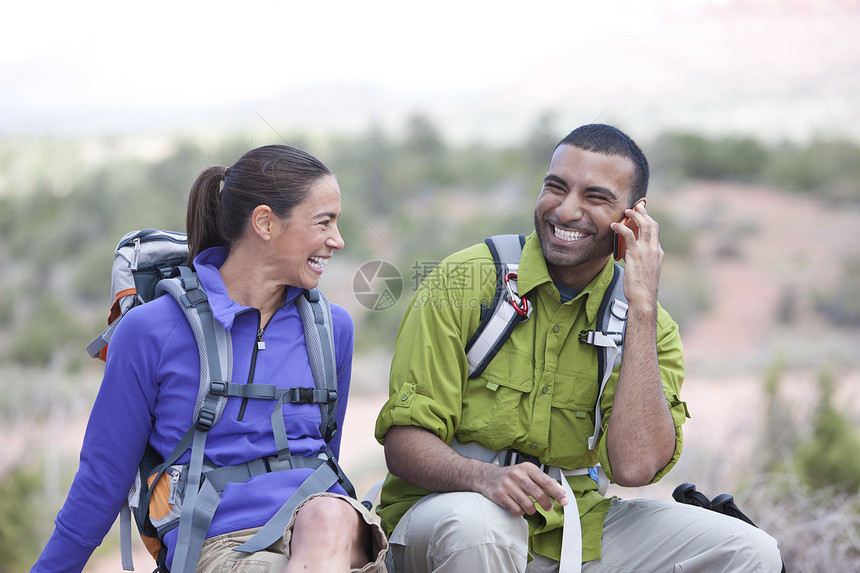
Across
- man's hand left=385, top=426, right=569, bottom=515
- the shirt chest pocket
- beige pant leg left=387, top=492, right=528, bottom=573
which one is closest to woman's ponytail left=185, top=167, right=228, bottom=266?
man's hand left=385, top=426, right=569, bottom=515

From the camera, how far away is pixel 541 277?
9.27ft

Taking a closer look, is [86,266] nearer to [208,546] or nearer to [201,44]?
[201,44]

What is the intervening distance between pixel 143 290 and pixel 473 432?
3.82 feet

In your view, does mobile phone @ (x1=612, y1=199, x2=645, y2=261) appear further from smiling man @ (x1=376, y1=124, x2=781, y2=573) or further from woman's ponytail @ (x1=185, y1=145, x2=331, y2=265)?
woman's ponytail @ (x1=185, y1=145, x2=331, y2=265)

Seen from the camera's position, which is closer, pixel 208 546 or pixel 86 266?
pixel 208 546

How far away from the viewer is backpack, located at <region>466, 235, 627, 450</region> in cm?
274

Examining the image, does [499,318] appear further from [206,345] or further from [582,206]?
[206,345]

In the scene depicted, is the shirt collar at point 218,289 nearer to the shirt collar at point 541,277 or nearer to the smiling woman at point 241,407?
the smiling woman at point 241,407

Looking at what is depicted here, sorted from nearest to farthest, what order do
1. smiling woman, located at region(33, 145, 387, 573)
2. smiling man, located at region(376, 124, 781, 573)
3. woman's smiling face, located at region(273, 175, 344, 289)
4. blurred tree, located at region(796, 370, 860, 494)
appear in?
smiling woman, located at region(33, 145, 387, 573) → smiling man, located at region(376, 124, 781, 573) → woman's smiling face, located at region(273, 175, 344, 289) → blurred tree, located at region(796, 370, 860, 494)

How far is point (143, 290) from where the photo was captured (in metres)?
2.59

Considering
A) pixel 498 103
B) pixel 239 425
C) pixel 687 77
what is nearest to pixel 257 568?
pixel 239 425

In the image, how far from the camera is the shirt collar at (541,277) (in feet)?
9.24

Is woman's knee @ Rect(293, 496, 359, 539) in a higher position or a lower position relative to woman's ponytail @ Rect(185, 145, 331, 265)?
lower

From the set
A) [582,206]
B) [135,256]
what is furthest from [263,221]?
[582,206]
